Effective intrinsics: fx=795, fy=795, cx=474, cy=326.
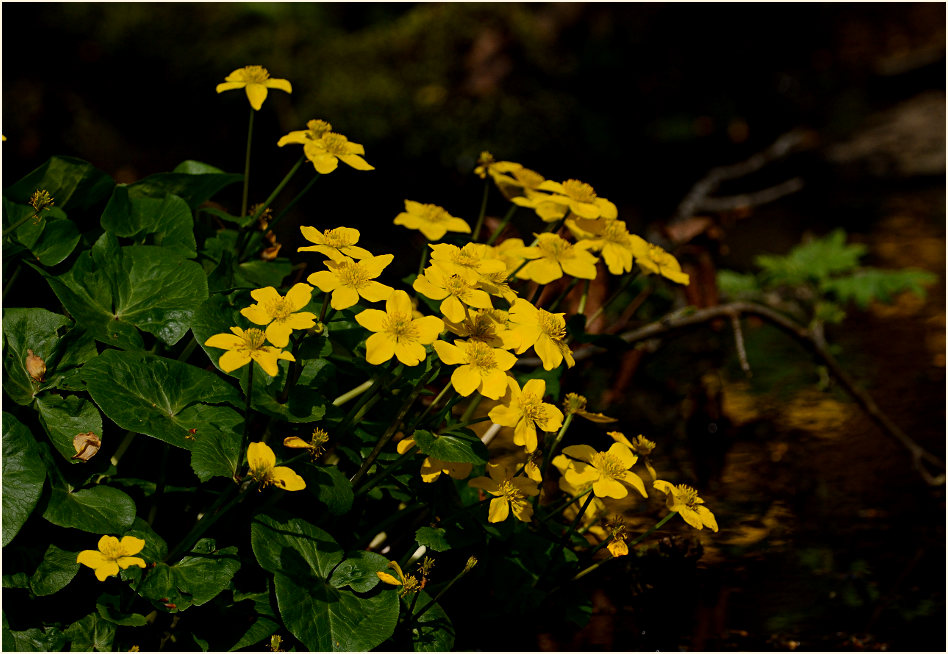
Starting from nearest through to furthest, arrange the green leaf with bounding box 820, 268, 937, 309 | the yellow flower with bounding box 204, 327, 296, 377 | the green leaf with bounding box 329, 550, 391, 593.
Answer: the yellow flower with bounding box 204, 327, 296, 377 → the green leaf with bounding box 329, 550, 391, 593 → the green leaf with bounding box 820, 268, 937, 309

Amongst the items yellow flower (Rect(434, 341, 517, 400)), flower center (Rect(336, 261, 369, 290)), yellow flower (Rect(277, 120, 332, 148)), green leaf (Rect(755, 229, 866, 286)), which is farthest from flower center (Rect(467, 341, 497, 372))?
green leaf (Rect(755, 229, 866, 286))

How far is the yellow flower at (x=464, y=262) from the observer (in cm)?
67

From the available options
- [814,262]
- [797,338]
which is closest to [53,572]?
[797,338]

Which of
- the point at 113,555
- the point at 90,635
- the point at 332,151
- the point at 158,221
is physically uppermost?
the point at 332,151

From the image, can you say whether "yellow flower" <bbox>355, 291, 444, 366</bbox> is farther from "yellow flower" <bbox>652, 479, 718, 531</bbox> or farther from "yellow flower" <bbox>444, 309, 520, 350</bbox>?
"yellow flower" <bbox>652, 479, 718, 531</bbox>

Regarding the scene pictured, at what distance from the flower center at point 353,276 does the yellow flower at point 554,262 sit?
20 centimetres

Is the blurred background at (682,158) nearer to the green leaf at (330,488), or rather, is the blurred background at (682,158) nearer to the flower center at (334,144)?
the green leaf at (330,488)

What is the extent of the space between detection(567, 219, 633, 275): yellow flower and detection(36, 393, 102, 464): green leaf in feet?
1.61

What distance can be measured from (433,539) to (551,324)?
223mm

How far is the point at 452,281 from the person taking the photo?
66cm

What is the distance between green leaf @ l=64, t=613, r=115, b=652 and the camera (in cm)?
69

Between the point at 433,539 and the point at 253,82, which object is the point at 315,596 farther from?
the point at 253,82

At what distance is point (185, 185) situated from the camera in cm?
92

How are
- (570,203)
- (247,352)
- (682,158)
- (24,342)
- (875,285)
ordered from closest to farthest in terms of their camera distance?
(247,352) < (24,342) < (570,203) < (875,285) < (682,158)
